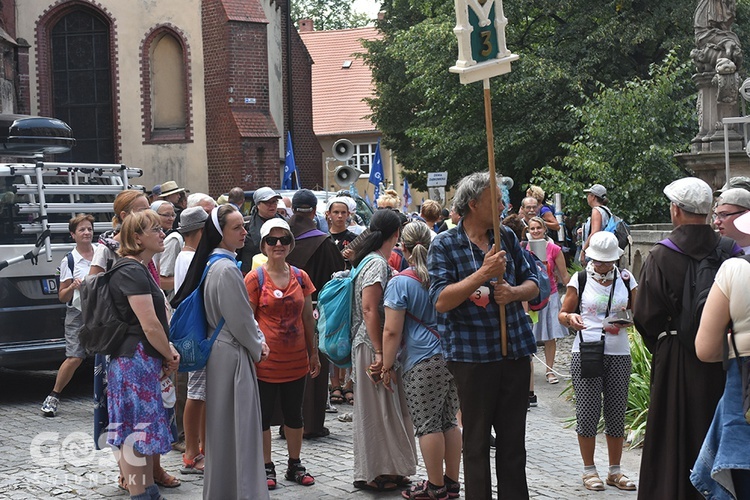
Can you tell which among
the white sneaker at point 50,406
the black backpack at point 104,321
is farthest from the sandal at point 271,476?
the white sneaker at point 50,406

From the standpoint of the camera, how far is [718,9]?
50.9ft

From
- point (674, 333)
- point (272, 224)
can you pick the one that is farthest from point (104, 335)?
point (674, 333)

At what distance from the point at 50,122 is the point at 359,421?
10.5 meters

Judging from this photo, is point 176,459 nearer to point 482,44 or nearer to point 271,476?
point 271,476

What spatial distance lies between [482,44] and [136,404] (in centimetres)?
302

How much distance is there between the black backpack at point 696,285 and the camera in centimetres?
539

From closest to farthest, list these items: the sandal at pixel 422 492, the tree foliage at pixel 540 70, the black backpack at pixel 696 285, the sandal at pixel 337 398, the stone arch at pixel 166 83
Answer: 1. the black backpack at pixel 696 285
2. the sandal at pixel 422 492
3. the sandal at pixel 337 398
4. the stone arch at pixel 166 83
5. the tree foliage at pixel 540 70

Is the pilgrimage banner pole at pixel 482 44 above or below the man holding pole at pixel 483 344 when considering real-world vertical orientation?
above

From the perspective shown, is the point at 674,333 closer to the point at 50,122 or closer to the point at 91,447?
the point at 91,447

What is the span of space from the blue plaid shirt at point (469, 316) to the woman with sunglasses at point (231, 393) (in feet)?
4.41

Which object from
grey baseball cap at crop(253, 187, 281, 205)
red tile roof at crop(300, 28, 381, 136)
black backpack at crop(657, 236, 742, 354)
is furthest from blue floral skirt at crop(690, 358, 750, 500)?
red tile roof at crop(300, 28, 381, 136)

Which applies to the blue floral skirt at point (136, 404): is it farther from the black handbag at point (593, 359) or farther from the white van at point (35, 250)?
the white van at point (35, 250)

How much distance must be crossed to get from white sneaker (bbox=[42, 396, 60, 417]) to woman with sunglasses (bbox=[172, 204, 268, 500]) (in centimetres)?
396

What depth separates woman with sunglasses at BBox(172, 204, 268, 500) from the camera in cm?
654
